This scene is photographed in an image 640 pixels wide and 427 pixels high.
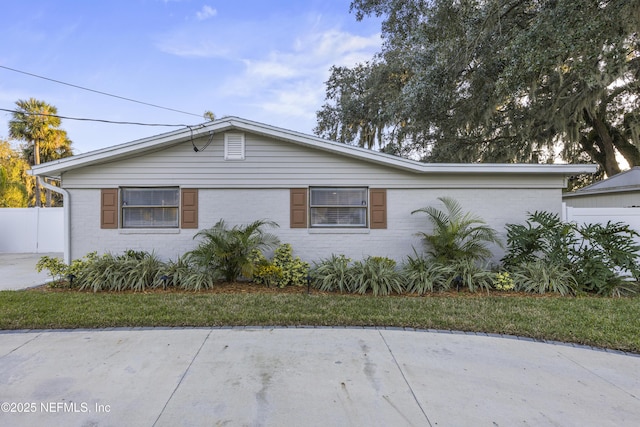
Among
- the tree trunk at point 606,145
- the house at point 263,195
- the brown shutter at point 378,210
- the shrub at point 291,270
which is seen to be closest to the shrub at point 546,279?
the house at point 263,195

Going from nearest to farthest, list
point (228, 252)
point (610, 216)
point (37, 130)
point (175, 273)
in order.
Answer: point (228, 252) < point (175, 273) < point (610, 216) < point (37, 130)

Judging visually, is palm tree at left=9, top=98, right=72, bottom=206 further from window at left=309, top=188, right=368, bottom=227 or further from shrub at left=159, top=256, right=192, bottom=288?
window at left=309, top=188, right=368, bottom=227

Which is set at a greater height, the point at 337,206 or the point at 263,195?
the point at 263,195

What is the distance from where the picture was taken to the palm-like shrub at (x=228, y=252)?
20.1 ft

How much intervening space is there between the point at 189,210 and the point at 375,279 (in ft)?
14.3

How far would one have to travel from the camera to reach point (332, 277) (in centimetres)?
613

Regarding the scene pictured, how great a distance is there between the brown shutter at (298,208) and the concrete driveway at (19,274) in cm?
555

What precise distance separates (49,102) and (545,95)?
2488 centimetres

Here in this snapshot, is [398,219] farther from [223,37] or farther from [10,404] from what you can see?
[223,37]

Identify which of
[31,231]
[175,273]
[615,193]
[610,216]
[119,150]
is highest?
[119,150]

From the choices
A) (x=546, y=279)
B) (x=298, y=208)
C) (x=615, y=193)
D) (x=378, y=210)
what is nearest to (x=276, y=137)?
(x=298, y=208)

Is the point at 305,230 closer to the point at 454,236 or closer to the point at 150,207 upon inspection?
the point at 454,236

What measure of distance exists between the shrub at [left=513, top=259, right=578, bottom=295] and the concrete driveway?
9790 mm

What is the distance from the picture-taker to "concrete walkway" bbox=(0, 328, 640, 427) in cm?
236
